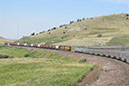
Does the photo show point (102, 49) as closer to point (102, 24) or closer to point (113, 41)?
point (113, 41)

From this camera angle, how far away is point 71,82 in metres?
19.9

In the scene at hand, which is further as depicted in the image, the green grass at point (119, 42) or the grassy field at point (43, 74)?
the green grass at point (119, 42)

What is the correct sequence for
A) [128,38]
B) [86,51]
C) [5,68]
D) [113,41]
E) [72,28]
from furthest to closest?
1. [72,28]
2. [128,38]
3. [113,41]
4. [86,51]
5. [5,68]

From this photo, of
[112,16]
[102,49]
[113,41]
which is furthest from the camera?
[112,16]

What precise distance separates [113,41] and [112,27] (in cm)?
6166

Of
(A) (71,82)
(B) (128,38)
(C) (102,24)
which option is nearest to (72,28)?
(C) (102,24)

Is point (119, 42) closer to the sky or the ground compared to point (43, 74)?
closer to the sky

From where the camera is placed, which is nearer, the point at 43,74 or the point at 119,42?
the point at 43,74

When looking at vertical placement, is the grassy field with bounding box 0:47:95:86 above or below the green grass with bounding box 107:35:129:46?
below

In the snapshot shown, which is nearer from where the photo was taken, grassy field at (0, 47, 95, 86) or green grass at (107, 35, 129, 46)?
grassy field at (0, 47, 95, 86)

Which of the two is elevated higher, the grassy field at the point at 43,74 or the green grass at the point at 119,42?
the green grass at the point at 119,42

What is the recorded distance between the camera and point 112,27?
16138cm

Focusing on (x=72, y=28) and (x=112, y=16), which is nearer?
(x=72, y=28)

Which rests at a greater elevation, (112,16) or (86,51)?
(112,16)
